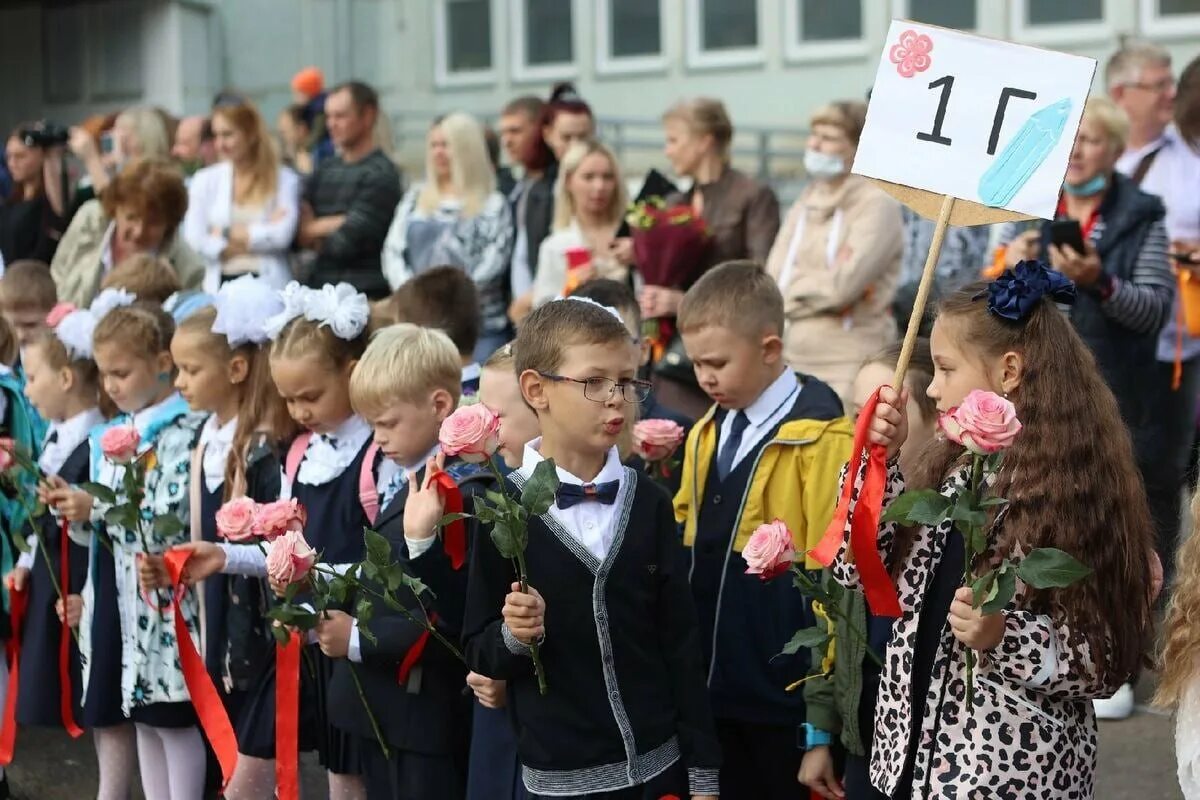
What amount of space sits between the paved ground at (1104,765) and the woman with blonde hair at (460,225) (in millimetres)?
2714

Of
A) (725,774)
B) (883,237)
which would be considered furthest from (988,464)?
(883,237)

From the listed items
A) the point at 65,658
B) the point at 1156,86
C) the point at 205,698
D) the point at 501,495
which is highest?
the point at 1156,86

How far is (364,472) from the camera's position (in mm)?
4879

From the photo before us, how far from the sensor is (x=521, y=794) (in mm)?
3980

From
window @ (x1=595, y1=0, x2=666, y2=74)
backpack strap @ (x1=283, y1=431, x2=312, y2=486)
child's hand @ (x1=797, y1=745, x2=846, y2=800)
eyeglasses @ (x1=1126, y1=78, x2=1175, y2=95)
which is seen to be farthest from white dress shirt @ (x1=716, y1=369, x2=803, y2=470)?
window @ (x1=595, y1=0, x2=666, y2=74)

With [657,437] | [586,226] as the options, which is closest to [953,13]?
[586,226]

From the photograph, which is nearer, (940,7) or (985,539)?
(985,539)

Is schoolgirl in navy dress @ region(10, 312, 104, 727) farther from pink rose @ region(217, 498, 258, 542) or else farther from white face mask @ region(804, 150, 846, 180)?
white face mask @ region(804, 150, 846, 180)

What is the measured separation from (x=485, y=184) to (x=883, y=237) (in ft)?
8.06

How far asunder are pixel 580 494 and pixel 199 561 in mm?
1449

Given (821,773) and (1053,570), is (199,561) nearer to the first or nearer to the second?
(821,773)

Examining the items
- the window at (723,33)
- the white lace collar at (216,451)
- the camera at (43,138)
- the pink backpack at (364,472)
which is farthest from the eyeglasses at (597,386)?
the window at (723,33)

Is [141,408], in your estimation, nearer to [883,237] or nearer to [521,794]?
[521,794]

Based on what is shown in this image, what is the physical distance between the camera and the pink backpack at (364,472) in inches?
190
